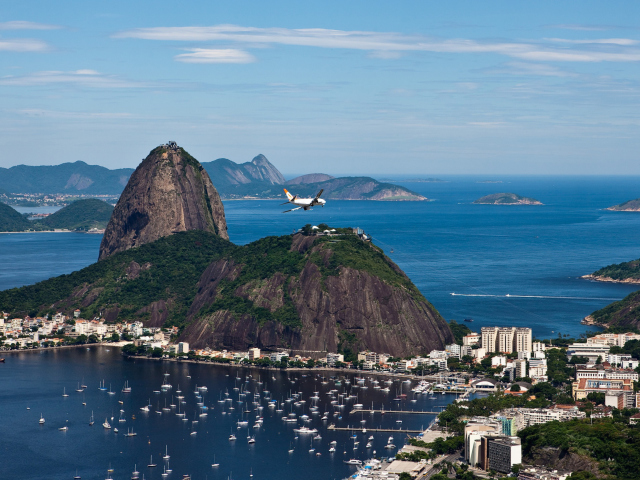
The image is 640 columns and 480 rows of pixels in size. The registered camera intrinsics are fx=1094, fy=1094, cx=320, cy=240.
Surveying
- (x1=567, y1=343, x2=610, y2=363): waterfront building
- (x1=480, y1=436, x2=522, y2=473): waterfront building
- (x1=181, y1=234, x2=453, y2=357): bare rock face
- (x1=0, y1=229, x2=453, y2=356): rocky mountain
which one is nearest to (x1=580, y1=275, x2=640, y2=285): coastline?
(x1=0, y1=229, x2=453, y2=356): rocky mountain

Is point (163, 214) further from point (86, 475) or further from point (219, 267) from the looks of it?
point (86, 475)

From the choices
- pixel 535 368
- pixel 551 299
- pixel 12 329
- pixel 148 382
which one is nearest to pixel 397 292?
pixel 535 368

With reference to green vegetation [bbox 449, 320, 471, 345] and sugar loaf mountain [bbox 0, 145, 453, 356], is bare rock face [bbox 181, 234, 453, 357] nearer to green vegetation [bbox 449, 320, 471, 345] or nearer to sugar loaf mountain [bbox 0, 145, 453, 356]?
sugar loaf mountain [bbox 0, 145, 453, 356]

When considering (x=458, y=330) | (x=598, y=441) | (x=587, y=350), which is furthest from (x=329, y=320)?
(x=598, y=441)

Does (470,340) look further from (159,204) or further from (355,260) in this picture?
(159,204)

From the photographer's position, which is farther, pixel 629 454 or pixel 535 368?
pixel 535 368

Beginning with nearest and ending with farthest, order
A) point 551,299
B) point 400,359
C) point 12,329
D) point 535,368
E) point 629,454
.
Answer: point 629,454
point 535,368
point 400,359
point 12,329
point 551,299
